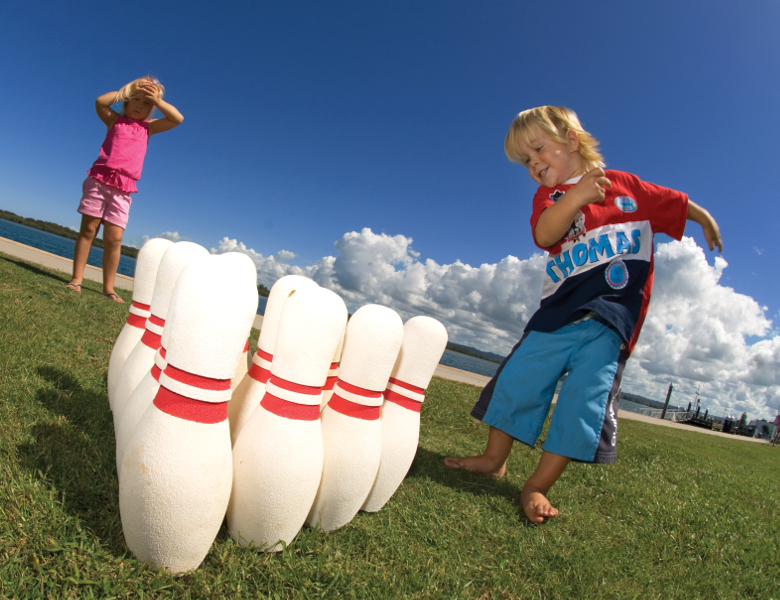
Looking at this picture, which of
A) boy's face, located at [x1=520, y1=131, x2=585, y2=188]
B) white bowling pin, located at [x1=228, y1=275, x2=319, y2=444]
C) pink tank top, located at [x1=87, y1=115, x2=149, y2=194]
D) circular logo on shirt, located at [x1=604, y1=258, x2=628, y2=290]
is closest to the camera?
white bowling pin, located at [x1=228, y1=275, x2=319, y2=444]

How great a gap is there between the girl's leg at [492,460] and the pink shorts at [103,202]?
3.62 meters

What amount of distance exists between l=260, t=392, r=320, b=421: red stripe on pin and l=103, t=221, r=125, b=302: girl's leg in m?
3.73

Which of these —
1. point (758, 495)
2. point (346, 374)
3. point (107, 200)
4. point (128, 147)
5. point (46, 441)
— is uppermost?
point (128, 147)

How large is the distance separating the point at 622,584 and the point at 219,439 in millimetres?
1405

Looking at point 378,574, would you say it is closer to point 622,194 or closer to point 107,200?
point 622,194

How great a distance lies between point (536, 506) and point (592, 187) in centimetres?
136

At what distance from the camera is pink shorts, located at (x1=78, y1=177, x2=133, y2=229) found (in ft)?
13.3

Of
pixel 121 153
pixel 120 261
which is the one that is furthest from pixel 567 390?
pixel 120 261

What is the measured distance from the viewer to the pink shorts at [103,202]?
4.06 m

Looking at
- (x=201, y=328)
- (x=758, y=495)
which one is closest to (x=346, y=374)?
(x=201, y=328)

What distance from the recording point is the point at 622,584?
1.55m

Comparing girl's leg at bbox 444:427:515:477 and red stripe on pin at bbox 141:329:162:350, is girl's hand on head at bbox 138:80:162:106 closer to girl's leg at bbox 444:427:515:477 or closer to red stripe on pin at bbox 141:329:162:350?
red stripe on pin at bbox 141:329:162:350

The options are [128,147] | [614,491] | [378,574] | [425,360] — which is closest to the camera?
[378,574]

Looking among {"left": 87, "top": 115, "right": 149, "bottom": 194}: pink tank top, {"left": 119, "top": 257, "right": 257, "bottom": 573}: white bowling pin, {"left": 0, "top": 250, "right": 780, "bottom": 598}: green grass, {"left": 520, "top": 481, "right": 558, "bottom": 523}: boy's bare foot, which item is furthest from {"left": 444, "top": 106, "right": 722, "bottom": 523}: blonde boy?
{"left": 87, "top": 115, "right": 149, "bottom": 194}: pink tank top
